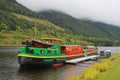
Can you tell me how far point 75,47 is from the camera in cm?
8756

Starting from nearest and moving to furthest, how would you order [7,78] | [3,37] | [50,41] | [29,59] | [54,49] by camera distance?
[7,78]
[29,59]
[54,49]
[50,41]
[3,37]

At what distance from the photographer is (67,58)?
77.8 metres

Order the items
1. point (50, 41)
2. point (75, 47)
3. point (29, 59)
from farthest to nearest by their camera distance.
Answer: point (75, 47) → point (50, 41) → point (29, 59)

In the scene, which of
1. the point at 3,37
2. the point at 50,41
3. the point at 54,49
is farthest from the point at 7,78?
the point at 3,37

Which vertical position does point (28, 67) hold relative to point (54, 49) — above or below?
below

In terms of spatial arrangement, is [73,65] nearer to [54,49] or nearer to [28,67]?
[54,49]

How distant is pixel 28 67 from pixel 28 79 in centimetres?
1564

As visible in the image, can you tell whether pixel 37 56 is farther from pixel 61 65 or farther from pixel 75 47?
pixel 75 47

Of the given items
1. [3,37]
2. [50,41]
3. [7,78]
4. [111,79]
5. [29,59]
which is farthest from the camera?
[3,37]

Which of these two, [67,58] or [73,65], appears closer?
[73,65]

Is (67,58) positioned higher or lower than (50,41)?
lower

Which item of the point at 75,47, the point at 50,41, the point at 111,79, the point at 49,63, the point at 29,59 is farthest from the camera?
the point at 75,47

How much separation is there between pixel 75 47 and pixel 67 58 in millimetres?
10802

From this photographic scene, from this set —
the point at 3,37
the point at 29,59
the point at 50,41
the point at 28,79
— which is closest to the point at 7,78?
the point at 28,79
